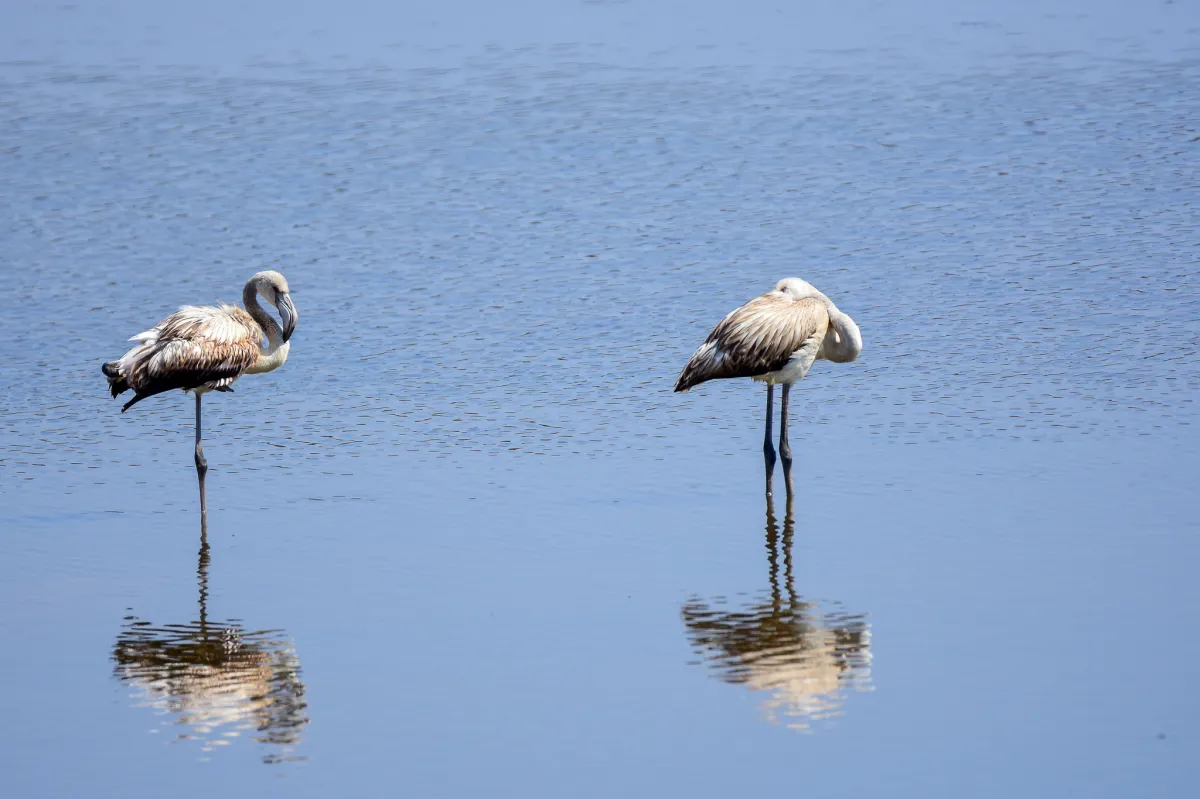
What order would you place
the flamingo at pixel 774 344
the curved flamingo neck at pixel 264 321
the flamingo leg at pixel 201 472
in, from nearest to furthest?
the flamingo leg at pixel 201 472, the flamingo at pixel 774 344, the curved flamingo neck at pixel 264 321

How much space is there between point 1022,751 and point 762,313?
4.49 m

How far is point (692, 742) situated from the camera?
7.12 metres

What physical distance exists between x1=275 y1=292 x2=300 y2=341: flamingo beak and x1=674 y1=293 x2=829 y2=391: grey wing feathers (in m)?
2.37

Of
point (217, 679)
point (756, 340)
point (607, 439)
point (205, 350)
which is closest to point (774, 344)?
point (756, 340)

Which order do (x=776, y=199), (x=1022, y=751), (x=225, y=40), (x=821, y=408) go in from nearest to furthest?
(x=1022, y=751) → (x=821, y=408) → (x=776, y=199) → (x=225, y=40)

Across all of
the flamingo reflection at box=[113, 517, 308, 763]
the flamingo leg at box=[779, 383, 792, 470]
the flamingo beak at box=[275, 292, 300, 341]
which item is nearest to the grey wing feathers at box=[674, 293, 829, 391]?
the flamingo leg at box=[779, 383, 792, 470]

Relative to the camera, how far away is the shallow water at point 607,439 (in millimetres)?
7340

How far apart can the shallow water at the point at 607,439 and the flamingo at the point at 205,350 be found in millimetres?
573

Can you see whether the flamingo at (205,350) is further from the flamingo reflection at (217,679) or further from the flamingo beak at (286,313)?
the flamingo reflection at (217,679)

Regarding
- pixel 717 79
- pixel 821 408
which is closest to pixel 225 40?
pixel 717 79

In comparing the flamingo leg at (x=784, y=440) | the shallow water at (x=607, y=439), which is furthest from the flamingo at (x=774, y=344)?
the shallow water at (x=607, y=439)

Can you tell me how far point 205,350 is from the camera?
11.0 m

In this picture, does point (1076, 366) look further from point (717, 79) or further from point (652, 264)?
point (717, 79)

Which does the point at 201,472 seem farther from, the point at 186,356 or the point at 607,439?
the point at 607,439
